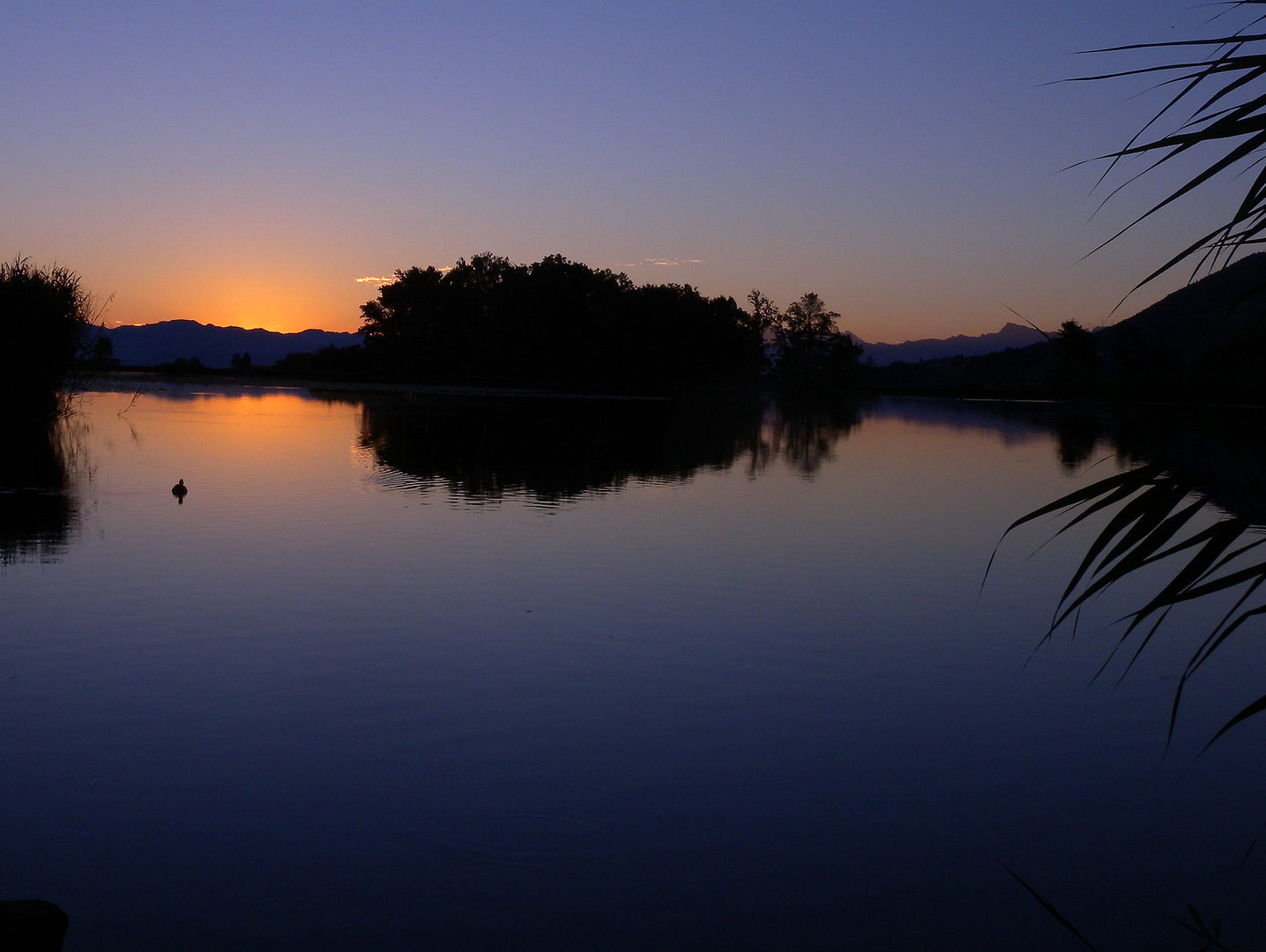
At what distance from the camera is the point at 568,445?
94.4ft

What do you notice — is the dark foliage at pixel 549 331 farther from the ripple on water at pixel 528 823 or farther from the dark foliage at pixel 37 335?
the ripple on water at pixel 528 823

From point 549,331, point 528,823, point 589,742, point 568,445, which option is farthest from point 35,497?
point 549,331

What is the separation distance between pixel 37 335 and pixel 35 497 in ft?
44.2

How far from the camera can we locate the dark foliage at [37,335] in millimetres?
26406

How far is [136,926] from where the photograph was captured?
4465mm

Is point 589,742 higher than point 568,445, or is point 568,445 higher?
point 568,445

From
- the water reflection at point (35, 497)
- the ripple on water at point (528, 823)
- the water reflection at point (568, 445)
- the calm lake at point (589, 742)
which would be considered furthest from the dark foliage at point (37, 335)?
the ripple on water at point (528, 823)

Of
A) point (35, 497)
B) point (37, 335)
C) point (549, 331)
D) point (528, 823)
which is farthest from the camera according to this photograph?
point (549, 331)

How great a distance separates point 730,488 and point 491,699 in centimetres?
1288

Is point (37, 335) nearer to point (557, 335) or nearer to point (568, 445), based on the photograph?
point (568, 445)

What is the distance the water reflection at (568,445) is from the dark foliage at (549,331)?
190ft

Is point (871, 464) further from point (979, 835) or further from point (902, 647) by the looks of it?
point (979, 835)

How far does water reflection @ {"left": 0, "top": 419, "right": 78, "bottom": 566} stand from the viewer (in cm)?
1204

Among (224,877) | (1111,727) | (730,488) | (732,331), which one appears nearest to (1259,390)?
(224,877)
